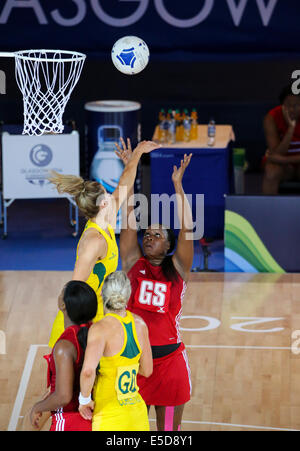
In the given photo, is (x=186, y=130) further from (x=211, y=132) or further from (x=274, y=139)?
(x=274, y=139)

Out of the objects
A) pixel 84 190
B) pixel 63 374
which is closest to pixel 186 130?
pixel 84 190

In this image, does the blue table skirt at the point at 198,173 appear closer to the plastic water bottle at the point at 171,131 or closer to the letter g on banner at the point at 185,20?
the plastic water bottle at the point at 171,131

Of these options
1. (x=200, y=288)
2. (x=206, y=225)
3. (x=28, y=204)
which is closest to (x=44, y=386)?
(x=200, y=288)

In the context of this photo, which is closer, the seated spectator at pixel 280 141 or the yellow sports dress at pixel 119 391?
the yellow sports dress at pixel 119 391

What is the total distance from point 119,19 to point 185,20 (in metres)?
0.85

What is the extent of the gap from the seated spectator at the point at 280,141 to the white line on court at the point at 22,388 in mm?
4306

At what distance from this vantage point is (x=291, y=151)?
1056 cm

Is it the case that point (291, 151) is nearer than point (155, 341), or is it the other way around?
point (155, 341)

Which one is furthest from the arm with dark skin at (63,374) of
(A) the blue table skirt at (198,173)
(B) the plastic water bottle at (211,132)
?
(B) the plastic water bottle at (211,132)

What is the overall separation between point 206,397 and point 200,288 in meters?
2.57

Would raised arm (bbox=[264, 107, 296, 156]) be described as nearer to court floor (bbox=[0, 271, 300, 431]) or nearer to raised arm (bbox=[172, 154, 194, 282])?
court floor (bbox=[0, 271, 300, 431])

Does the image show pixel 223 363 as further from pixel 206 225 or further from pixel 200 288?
pixel 206 225

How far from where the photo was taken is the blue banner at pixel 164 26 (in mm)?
10398
